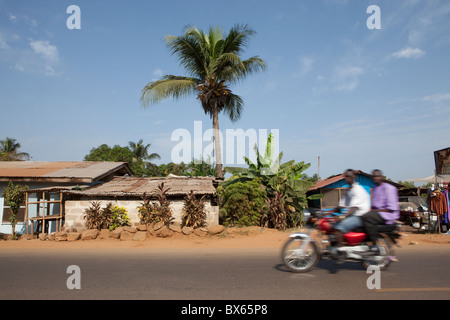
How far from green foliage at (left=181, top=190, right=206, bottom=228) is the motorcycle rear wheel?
732 centimetres

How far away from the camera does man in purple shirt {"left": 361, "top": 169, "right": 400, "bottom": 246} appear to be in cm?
534

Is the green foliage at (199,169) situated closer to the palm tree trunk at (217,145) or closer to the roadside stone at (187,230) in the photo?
the palm tree trunk at (217,145)

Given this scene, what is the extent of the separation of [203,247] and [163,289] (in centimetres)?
518

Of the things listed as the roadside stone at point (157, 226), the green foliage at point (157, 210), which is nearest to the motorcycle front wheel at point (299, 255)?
the roadside stone at point (157, 226)

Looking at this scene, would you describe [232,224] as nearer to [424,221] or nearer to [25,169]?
[424,221]

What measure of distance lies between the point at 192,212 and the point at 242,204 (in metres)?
2.32

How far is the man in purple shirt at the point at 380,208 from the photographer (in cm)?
534

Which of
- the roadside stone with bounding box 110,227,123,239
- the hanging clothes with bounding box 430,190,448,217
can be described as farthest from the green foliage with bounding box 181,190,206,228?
the hanging clothes with bounding box 430,190,448,217

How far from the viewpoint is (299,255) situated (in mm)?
5461

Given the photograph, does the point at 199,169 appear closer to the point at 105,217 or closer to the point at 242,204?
the point at 242,204

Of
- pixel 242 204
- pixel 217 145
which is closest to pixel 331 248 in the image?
pixel 242 204

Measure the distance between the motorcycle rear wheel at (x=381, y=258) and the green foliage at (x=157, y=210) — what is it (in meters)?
8.24

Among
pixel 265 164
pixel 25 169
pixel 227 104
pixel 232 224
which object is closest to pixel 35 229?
pixel 25 169
